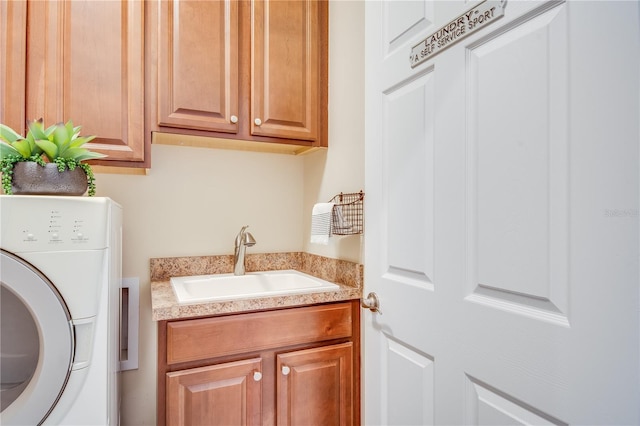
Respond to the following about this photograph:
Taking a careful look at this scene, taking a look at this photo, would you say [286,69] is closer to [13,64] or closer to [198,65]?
[198,65]

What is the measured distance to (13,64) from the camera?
1239 mm

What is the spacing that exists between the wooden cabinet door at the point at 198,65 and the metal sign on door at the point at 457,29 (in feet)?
2.93

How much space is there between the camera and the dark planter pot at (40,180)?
3.37ft

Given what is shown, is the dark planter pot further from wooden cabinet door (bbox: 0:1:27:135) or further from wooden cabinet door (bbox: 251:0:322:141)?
wooden cabinet door (bbox: 251:0:322:141)

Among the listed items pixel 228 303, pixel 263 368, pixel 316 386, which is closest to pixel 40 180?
pixel 228 303

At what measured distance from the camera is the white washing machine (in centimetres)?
92

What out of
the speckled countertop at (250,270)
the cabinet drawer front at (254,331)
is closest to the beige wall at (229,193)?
the speckled countertop at (250,270)

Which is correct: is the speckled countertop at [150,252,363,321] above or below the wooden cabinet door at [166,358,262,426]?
above

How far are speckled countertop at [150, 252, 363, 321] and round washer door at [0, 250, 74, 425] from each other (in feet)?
0.88

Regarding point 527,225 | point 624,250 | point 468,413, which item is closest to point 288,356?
point 468,413

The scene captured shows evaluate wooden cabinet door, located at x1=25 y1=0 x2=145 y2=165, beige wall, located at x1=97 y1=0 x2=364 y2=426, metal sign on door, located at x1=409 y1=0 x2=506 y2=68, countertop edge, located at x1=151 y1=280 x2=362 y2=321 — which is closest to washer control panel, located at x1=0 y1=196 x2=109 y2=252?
countertop edge, located at x1=151 y1=280 x2=362 y2=321

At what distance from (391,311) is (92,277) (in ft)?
2.96

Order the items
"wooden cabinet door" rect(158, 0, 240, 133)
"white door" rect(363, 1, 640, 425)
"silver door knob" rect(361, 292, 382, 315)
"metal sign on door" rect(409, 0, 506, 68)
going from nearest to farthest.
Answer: "white door" rect(363, 1, 640, 425) < "metal sign on door" rect(409, 0, 506, 68) < "silver door knob" rect(361, 292, 382, 315) < "wooden cabinet door" rect(158, 0, 240, 133)

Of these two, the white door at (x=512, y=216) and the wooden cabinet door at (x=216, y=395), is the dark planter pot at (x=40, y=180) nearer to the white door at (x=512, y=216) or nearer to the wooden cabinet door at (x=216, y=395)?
the wooden cabinet door at (x=216, y=395)
